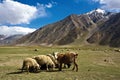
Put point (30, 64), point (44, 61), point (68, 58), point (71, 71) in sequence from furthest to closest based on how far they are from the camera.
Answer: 1. point (68, 58)
2. point (44, 61)
3. point (71, 71)
4. point (30, 64)

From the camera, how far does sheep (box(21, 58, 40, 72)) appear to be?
27.1m

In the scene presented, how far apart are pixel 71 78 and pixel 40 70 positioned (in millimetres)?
6268

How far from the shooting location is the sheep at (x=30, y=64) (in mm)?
27062

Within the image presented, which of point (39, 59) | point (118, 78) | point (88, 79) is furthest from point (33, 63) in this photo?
point (118, 78)

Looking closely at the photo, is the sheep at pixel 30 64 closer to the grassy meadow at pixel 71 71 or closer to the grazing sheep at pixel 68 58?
the grassy meadow at pixel 71 71

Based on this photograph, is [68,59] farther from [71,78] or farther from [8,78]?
[8,78]

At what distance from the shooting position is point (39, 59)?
29344 millimetres

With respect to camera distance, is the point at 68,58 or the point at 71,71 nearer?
the point at 71,71

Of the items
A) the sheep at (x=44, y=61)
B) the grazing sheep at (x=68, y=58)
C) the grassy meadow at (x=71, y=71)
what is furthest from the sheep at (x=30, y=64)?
the grazing sheep at (x=68, y=58)

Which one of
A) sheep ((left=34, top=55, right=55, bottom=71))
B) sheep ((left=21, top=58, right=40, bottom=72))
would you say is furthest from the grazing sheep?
sheep ((left=21, top=58, right=40, bottom=72))

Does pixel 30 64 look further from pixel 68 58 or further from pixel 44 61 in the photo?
pixel 68 58

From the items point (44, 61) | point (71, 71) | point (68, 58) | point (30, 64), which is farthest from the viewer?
point (68, 58)

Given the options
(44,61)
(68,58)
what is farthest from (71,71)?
(44,61)

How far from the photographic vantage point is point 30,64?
27266mm
